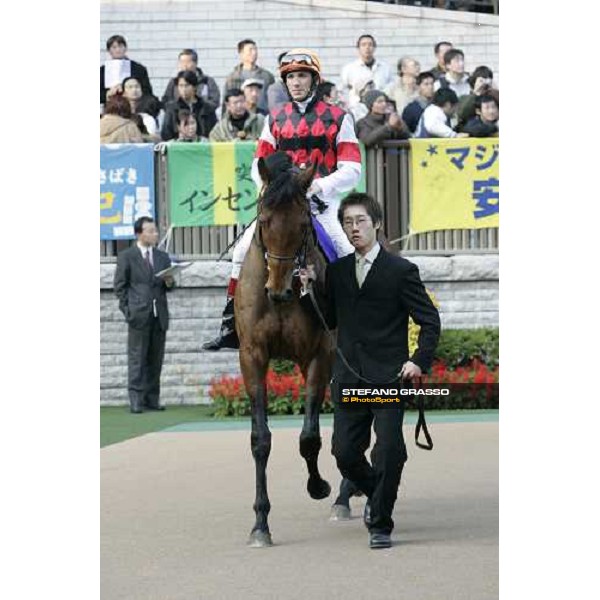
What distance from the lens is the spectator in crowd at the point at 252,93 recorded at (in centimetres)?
1670

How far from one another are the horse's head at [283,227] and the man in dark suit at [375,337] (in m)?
0.26

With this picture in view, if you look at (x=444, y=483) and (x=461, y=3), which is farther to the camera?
(x=461, y=3)

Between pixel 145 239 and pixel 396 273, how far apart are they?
27.4 ft

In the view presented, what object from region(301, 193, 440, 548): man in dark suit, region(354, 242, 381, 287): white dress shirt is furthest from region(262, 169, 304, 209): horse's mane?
region(354, 242, 381, 287): white dress shirt

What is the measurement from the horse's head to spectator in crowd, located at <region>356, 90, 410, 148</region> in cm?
873

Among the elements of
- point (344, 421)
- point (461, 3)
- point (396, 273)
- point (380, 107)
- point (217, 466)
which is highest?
point (461, 3)

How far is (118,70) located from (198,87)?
1.09 m

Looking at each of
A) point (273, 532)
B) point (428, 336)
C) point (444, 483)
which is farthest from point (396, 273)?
point (444, 483)

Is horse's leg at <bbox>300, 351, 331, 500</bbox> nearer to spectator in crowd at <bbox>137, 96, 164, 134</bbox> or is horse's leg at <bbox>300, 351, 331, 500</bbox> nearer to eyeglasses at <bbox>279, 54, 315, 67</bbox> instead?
eyeglasses at <bbox>279, 54, 315, 67</bbox>

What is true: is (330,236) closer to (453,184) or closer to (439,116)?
(453,184)

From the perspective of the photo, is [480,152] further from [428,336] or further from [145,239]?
[428,336]

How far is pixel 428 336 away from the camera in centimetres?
777

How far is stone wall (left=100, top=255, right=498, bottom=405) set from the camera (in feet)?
53.8

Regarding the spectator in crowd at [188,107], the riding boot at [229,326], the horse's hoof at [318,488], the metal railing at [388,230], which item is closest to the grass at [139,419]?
the metal railing at [388,230]
